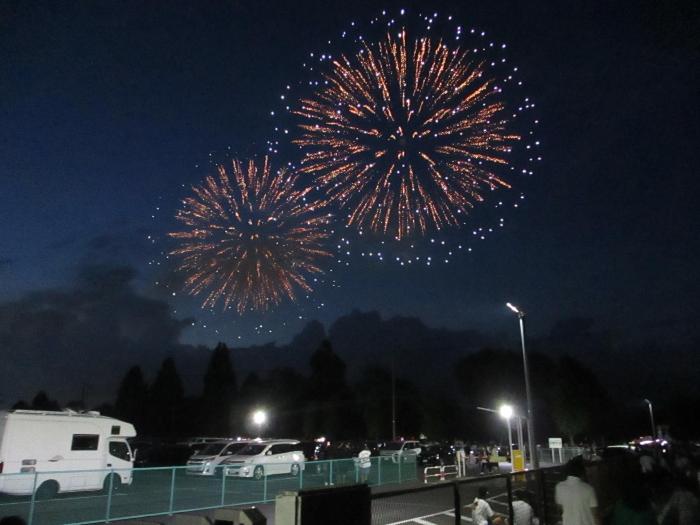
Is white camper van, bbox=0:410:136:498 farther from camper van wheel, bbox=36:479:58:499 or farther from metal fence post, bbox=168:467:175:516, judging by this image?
metal fence post, bbox=168:467:175:516

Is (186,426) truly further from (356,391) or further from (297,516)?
(297,516)

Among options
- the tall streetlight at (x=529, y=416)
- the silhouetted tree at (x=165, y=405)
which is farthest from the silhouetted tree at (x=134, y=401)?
the tall streetlight at (x=529, y=416)

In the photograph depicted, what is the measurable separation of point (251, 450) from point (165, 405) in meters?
56.7

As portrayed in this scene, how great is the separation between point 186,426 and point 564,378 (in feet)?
167

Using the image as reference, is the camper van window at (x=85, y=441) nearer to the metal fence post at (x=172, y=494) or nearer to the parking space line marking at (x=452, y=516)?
the metal fence post at (x=172, y=494)

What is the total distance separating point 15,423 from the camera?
17.7m

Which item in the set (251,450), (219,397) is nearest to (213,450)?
(251,450)

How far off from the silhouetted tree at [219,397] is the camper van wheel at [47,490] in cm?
6182

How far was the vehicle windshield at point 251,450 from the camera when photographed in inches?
1013

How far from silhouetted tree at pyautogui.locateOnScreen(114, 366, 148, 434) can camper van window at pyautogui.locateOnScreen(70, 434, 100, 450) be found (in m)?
62.9

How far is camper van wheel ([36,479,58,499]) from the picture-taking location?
15.7m

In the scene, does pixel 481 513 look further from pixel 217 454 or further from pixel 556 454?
pixel 556 454

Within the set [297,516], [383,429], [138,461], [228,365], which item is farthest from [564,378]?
[297,516]

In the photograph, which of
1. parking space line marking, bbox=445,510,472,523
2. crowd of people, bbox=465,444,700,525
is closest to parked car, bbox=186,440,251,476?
parking space line marking, bbox=445,510,472,523
